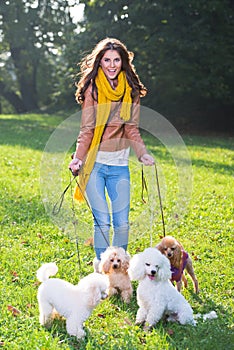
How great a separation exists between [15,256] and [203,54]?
604 inches

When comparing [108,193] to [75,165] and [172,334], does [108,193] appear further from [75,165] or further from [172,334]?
[172,334]

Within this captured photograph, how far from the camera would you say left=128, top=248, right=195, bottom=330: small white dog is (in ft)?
13.0

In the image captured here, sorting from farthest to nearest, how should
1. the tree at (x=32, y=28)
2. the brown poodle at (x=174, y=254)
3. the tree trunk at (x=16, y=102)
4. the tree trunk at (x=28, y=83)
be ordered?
the tree trunk at (x=16, y=102) → the tree trunk at (x=28, y=83) → the tree at (x=32, y=28) → the brown poodle at (x=174, y=254)

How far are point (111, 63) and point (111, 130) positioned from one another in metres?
0.57

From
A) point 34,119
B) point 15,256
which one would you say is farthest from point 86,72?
point 34,119

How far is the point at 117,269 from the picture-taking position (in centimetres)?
453

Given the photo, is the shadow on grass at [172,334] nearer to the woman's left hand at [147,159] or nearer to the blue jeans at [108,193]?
the blue jeans at [108,193]

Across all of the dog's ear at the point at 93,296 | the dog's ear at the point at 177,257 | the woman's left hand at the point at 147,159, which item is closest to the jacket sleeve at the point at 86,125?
the woman's left hand at the point at 147,159

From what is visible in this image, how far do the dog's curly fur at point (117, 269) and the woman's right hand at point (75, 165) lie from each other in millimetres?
717

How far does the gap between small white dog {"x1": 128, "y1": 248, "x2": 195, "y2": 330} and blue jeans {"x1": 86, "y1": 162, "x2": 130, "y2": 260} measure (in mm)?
753

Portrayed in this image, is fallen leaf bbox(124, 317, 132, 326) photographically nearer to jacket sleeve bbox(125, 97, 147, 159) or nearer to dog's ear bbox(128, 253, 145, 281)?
dog's ear bbox(128, 253, 145, 281)

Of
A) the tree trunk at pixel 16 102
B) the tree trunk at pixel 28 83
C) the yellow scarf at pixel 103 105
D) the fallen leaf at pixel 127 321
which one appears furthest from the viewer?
the tree trunk at pixel 16 102

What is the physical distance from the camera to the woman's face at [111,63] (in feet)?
14.7

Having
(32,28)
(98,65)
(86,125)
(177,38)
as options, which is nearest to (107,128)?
(86,125)
